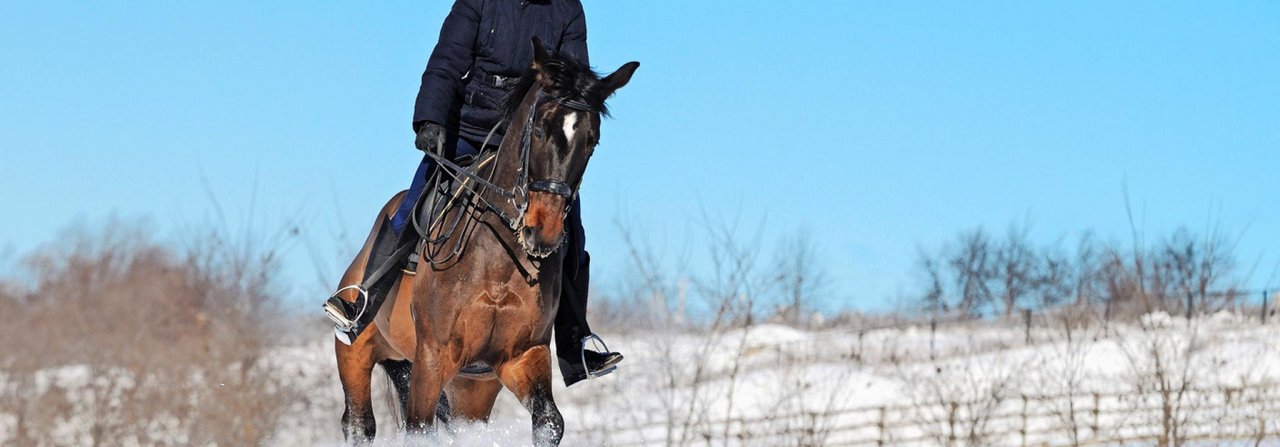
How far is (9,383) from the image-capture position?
94.8 feet

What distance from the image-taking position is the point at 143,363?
3005 centimetres

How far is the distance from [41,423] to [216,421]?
5897mm

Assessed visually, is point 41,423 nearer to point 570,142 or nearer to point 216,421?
point 216,421

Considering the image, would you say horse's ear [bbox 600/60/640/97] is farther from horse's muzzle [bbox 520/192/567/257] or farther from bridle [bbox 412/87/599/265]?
horse's muzzle [bbox 520/192/567/257]

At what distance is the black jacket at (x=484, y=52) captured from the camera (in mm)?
7812

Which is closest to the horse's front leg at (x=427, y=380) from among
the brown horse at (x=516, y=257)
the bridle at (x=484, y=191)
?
the brown horse at (x=516, y=257)

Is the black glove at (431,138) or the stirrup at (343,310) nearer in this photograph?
the black glove at (431,138)

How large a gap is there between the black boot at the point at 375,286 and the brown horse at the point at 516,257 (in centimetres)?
23

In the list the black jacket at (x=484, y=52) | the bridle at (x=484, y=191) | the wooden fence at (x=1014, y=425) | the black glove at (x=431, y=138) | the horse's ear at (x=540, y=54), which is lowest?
the wooden fence at (x=1014, y=425)

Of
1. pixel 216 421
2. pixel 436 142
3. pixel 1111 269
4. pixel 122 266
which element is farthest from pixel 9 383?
pixel 436 142

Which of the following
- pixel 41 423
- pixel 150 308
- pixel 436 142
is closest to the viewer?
pixel 436 142

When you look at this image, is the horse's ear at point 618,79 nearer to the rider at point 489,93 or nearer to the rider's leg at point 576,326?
the rider at point 489,93

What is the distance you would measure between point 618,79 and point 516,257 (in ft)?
3.48

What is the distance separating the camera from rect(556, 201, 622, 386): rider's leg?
788 centimetres
